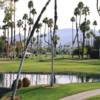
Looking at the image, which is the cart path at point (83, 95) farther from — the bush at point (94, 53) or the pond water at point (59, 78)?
the bush at point (94, 53)

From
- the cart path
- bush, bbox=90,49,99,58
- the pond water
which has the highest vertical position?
bush, bbox=90,49,99,58

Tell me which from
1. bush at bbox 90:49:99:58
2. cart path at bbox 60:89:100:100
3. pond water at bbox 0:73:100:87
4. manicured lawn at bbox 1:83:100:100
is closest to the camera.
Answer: cart path at bbox 60:89:100:100

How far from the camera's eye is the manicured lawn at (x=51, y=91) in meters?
35.3

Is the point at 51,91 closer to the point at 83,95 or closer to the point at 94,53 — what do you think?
the point at 83,95

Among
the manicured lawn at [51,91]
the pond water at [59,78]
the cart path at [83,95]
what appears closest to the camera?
the cart path at [83,95]

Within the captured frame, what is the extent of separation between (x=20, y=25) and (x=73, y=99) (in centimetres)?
14409

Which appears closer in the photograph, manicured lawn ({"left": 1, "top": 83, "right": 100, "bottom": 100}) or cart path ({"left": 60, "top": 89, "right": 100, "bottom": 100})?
cart path ({"left": 60, "top": 89, "right": 100, "bottom": 100})

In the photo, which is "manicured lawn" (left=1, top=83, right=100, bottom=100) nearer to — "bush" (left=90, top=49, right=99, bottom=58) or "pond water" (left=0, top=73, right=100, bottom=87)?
"pond water" (left=0, top=73, right=100, bottom=87)

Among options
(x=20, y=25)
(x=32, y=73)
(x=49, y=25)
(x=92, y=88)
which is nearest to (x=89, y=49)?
(x=49, y=25)

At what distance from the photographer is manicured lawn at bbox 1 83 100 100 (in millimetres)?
35350

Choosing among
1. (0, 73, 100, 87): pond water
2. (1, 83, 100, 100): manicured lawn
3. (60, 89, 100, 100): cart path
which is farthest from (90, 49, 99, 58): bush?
(60, 89, 100, 100): cart path

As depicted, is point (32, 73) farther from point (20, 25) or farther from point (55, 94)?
point (20, 25)

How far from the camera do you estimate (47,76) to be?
64.6 meters

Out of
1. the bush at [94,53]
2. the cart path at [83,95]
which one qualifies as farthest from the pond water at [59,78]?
the bush at [94,53]
